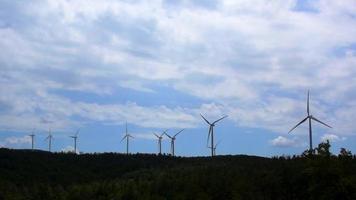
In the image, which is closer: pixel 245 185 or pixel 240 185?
pixel 240 185

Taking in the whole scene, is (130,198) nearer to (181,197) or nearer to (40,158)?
(181,197)

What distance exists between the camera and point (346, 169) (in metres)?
26.6

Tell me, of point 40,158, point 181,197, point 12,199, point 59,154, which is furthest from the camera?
point 59,154

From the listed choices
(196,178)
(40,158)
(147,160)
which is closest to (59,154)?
(40,158)

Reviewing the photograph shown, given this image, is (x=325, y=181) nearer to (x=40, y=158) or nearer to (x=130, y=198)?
(x=130, y=198)

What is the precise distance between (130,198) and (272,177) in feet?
25.3

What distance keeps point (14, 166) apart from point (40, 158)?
28.9 feet

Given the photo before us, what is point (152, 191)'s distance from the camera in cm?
2684

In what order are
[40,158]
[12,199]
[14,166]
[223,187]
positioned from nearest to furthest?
[12,199] → [223,187] → [14,166] → [40,158]

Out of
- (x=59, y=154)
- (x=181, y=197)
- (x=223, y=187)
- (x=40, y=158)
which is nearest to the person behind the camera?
(x=181, y=197)

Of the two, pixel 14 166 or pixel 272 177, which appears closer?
pixel 272 177

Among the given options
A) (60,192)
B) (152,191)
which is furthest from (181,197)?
(60,192)

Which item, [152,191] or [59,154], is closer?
[152,191]

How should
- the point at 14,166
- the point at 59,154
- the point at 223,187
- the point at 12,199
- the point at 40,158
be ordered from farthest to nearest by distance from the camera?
the point at 59,154 < the point at 40,158 < the point at 14,166 < the point at 223,187 < the point at 12,199
